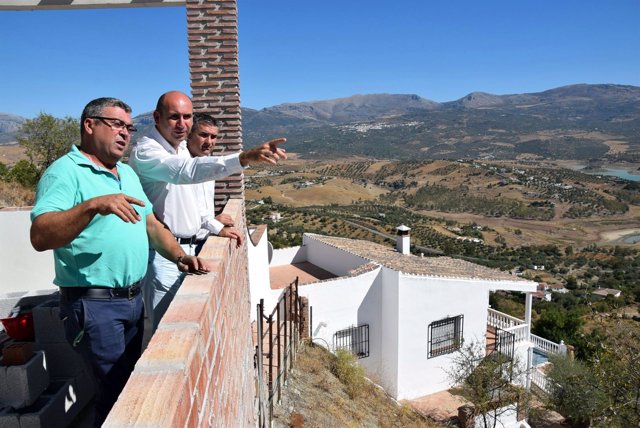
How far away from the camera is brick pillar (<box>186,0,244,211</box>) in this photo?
5.96 m

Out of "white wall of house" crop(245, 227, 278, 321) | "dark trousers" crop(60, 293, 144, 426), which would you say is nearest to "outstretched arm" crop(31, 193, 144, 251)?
"dark trousers" crop(60, 293, 144, 426)

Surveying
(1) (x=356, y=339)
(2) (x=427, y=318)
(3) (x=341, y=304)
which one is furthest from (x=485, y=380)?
(3) (x=341, y=304)

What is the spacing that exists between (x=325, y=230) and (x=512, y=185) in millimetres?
73044

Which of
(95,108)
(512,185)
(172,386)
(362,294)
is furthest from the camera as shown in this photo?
(512,185)

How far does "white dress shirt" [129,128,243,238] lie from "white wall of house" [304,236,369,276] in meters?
11.4

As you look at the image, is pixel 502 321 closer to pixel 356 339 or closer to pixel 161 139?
pixel 356 339

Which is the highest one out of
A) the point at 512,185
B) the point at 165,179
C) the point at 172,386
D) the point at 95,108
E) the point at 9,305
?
the point at 95,108

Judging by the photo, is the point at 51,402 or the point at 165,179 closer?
the point at 165,179

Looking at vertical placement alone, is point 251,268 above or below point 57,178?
below

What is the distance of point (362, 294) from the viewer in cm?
1358

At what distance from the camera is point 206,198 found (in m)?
3.71

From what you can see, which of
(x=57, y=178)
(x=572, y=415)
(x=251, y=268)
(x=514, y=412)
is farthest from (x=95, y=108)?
(x=572, y=415)

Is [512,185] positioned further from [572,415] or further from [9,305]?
[9,305]

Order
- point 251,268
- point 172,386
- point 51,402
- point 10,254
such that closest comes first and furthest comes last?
point 172,386 → point 51,402 → point 10,254 → point 251,268
